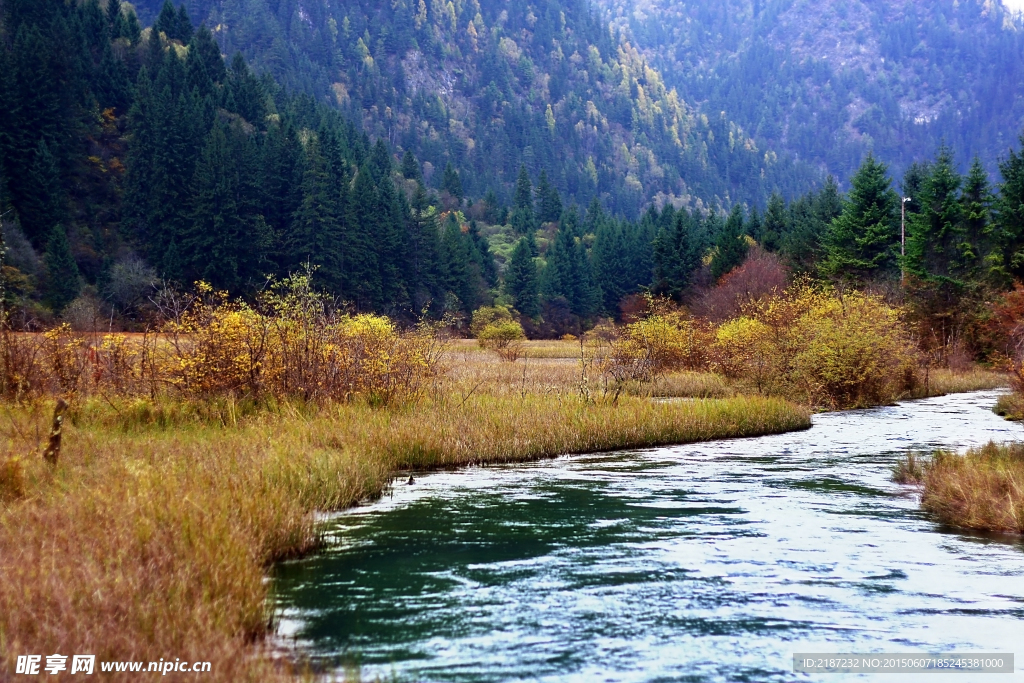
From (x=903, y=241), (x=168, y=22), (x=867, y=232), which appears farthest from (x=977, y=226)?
(x=168, y=22)

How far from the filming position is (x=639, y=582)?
11578mm

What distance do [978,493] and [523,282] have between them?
11243 centimetres

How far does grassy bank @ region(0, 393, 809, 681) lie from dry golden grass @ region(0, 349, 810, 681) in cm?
3

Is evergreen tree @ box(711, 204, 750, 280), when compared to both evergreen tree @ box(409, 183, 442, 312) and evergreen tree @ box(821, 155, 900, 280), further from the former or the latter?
evergreen tree @ box(409, 183, 442, 312)

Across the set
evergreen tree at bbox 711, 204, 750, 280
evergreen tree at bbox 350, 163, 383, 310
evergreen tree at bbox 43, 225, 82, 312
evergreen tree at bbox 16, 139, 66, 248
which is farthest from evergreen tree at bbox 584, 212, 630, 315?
evergreen tree at bbox 43, 225, 82, 312

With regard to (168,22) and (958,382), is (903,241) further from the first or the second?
(168,22)

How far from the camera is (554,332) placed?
126312mm

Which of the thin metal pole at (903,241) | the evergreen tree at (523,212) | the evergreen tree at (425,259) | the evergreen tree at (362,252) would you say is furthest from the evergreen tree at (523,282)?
the thin metal pole at (903,241)

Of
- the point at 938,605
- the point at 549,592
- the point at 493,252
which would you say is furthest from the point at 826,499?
the point at 493,252

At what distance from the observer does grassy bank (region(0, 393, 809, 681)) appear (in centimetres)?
826

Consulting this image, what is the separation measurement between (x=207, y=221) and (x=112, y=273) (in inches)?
388

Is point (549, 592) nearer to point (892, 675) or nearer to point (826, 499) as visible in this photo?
point (892, 675)

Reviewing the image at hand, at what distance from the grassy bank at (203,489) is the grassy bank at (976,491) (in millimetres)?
8222

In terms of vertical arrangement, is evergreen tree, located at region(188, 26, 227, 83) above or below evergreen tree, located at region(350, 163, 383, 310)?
above
